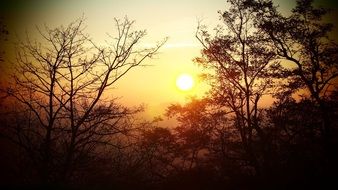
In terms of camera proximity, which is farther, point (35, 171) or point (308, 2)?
point (308, 2)

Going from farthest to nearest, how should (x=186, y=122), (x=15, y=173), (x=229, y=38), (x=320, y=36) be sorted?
(x=186, y=122), (x=229, y=38), (x=320, y=36), (x=15, y=173)

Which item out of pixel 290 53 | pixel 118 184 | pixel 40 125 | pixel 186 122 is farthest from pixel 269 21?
pixel 40 125

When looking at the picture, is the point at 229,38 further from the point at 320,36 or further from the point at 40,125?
the point at 40,125

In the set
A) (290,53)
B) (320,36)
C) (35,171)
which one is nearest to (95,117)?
(35,171)

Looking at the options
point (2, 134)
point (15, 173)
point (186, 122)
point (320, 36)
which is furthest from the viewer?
point (186, 122)

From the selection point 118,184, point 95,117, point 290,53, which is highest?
point 290,53

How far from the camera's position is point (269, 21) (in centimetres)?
1484

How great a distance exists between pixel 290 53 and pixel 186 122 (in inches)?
332

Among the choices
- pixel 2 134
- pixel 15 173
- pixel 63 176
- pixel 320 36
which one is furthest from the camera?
pixel 320 36

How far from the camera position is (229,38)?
52.4ft

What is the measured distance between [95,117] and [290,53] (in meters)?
9.85

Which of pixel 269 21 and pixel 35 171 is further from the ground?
pixel 269 21

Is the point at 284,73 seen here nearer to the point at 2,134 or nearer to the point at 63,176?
the point at 63,176

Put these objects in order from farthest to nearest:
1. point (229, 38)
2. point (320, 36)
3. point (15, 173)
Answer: point (229, 38) → point (320, 36) → point (15, 173)
